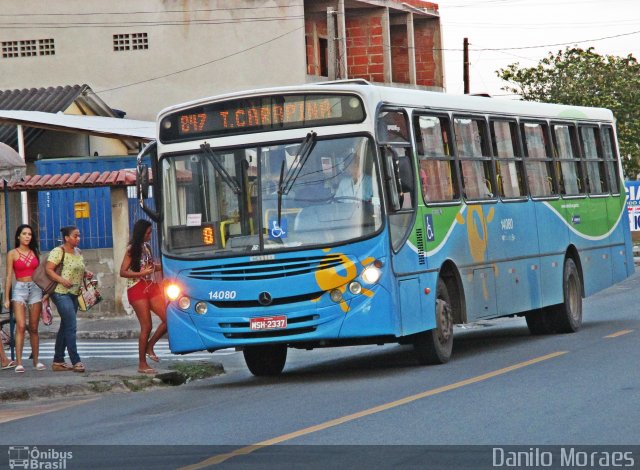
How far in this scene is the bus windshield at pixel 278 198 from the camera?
14711 millimetres

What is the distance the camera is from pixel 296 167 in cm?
1486

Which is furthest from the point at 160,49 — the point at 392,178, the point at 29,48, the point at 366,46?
the point at 392,178

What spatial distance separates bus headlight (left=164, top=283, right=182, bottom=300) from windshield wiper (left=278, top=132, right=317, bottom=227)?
1446 millimetres

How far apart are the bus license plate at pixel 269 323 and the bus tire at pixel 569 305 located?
640cm

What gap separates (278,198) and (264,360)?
278cm

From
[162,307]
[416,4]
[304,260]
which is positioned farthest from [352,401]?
[416,4]

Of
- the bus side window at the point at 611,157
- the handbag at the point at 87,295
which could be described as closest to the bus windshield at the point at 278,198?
the handbag at the point at 87,295

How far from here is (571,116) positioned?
2116 centimetres

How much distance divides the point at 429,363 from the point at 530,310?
3.42m

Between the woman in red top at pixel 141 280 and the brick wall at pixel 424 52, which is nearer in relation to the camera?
the woman in red top at pixel 141 280

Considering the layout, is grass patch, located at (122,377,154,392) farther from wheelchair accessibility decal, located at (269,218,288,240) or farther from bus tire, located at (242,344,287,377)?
wheelchair accessibility decal, located at (269,218,288,240)

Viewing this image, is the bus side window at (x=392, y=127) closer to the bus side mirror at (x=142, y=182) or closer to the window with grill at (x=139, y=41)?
the bus side mirror at (x=142, y=182)
